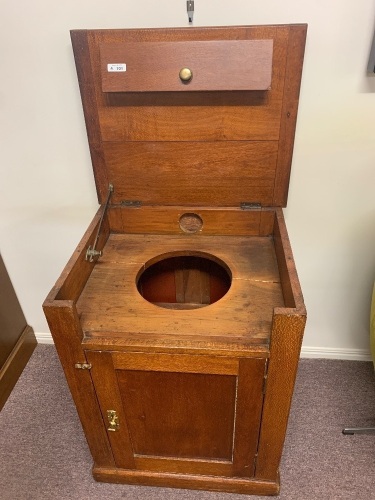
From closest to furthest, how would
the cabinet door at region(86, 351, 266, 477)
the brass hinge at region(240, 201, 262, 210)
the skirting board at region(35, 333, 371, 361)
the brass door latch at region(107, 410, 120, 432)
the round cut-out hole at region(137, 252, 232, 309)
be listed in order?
the cabinet door at region(86, 351, 266, 477)
the brass door latch at region(107, 410, 120, 432)
the brass hinge at region(240, 201, 262, 210)
the round cut-out hole at region(137, 252, 232, 309)
the skirting board at region(35, 333, 371, 361)

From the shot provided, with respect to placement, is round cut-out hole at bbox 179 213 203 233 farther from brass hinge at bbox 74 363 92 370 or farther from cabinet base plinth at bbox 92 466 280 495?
cabinet base plinth at bbox 92 466 280 495

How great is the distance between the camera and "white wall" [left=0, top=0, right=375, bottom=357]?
0.98m

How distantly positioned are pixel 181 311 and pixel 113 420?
0.36 metres

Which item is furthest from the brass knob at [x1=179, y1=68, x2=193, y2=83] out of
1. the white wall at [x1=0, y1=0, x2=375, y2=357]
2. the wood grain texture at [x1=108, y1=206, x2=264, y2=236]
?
the wood grain texture at [x1=108, y1=206, x2=264, y2=236]

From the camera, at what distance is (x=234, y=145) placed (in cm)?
105

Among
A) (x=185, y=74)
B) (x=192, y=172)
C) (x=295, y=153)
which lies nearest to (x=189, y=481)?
(x=192, y=172)

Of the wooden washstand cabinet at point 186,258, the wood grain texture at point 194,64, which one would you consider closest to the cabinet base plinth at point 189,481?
the wooden washstand cabinet at point 186,258

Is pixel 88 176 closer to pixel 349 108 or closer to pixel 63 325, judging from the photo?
pixel 63 325

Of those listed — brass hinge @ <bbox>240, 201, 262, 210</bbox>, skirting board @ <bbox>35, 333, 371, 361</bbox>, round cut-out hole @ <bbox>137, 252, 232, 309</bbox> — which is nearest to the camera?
brass hinge @ <bbox>240, 201, 262, 210</bbox>

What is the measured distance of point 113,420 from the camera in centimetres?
103

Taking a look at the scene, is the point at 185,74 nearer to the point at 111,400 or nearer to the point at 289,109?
the point at 289,109

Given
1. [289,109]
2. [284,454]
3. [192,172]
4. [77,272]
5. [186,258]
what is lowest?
[284,454]

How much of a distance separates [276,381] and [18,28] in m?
1.09

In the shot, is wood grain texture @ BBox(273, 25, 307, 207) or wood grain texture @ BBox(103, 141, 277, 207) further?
wood grain texture @ BBox(103, 141, 277, 207)
